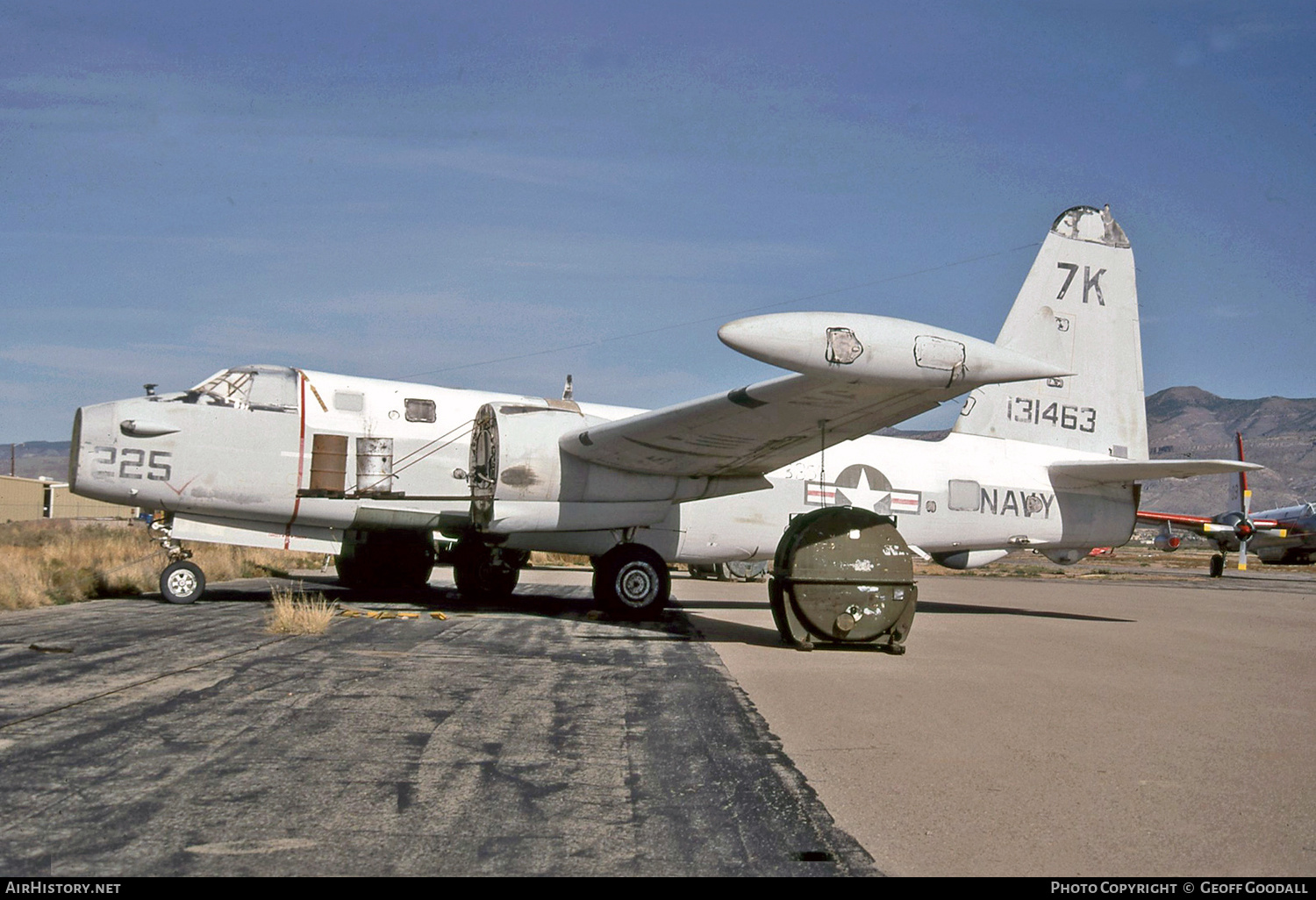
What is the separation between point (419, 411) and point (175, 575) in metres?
3.97

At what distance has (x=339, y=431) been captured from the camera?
14.8 metres

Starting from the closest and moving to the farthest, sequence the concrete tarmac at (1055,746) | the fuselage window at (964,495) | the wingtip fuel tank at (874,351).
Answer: the concrete tarmac at (1055,746) < the wingtip fuel tank at (874,351) < the fuselage window at (964,495)

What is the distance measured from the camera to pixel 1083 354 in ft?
57.8

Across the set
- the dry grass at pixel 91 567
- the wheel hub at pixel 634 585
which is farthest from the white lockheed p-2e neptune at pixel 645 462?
the dry grass at pixel 91 567

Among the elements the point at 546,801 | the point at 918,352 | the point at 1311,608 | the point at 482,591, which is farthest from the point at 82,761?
the point at 1311,608

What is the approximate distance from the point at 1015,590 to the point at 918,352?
2041 centimetres

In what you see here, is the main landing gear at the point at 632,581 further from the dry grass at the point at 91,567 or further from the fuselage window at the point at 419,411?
the dry grass at the point at 91,567

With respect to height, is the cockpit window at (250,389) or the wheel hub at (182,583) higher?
the cockpit window at (250,389)

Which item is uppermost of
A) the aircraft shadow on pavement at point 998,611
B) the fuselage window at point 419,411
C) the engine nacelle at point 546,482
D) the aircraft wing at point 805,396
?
the fuselage window at point 419,411

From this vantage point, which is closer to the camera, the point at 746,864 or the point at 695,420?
the point at 746,864

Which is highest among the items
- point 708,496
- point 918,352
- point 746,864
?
point 918,352

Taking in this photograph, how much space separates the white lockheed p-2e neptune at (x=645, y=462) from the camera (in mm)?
13711

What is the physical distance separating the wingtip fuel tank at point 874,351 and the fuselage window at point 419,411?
25.9 ft

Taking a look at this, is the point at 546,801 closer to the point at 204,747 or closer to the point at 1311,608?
the point at 204,747
